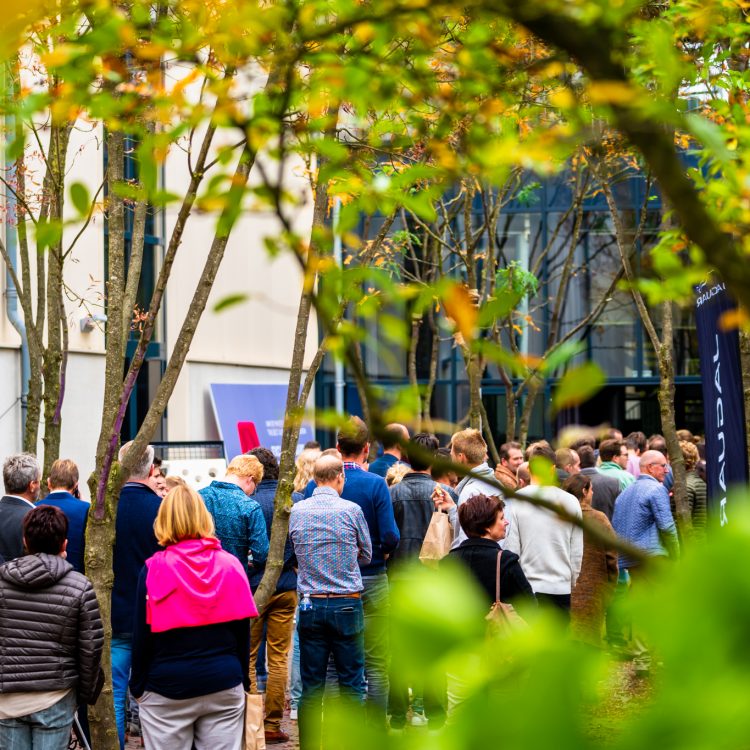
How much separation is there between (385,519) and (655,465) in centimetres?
435

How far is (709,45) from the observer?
5.80 metres

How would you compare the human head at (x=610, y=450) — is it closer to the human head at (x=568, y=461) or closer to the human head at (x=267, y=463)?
the human head at (x=568, y=461)

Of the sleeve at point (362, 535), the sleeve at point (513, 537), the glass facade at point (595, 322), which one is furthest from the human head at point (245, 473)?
the glass facade at point (595, 322)

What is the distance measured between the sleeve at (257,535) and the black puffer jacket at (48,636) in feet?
8.29

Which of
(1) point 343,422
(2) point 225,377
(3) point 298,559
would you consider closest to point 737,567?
(1) point 343,422

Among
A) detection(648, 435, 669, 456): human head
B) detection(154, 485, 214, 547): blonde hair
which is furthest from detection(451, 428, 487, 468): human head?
detection(648, 435, 669, 456): human head

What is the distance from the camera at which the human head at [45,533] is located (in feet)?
20.4

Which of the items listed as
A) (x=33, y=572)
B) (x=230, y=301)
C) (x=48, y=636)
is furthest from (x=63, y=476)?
(x=230, y=301)

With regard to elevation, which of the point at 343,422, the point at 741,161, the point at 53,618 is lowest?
the point at 53,618

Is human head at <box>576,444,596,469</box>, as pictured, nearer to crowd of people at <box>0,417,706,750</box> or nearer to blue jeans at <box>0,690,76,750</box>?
crowd of people at <box>0,417,706,750</box>

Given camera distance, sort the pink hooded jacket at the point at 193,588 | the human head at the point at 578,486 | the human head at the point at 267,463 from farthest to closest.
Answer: the human head at the point at 578,486 → the human head at the point at 267,463 → the pink hooded jacket at the point at 193,588

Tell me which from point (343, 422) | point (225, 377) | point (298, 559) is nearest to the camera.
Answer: point (343, 422)

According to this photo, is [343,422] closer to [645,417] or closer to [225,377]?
[225,377]

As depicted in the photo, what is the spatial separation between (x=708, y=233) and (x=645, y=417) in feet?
101
